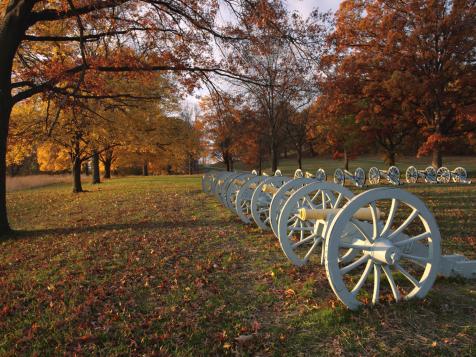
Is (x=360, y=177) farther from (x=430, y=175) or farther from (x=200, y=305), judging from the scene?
(x=200, y=305)

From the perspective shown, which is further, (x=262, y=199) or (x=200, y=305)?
(x=262, y=199)

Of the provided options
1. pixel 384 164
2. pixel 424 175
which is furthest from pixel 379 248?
pixel 384 164

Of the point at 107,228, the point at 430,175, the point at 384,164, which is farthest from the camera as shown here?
the point at 384,164

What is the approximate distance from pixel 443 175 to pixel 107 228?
1630 centimetres

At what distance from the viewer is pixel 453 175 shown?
16.7 meters

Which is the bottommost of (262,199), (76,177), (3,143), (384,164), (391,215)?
(262,199)

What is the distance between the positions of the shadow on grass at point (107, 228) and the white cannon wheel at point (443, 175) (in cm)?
1373

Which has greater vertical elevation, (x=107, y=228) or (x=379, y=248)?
(x=379, y=248)

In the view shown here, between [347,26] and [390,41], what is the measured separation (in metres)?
2.94

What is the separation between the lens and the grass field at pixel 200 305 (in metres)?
2.78

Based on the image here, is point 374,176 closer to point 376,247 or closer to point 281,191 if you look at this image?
point 281,191

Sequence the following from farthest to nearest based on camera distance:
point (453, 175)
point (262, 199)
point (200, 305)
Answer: point (453, 175) → point (262, 199) → point (200, 305)

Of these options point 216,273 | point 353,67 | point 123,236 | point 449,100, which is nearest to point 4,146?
point 123,236

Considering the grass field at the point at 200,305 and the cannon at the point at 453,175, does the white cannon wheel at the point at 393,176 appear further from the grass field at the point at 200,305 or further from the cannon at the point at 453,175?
the grass field at the point at 200,305
